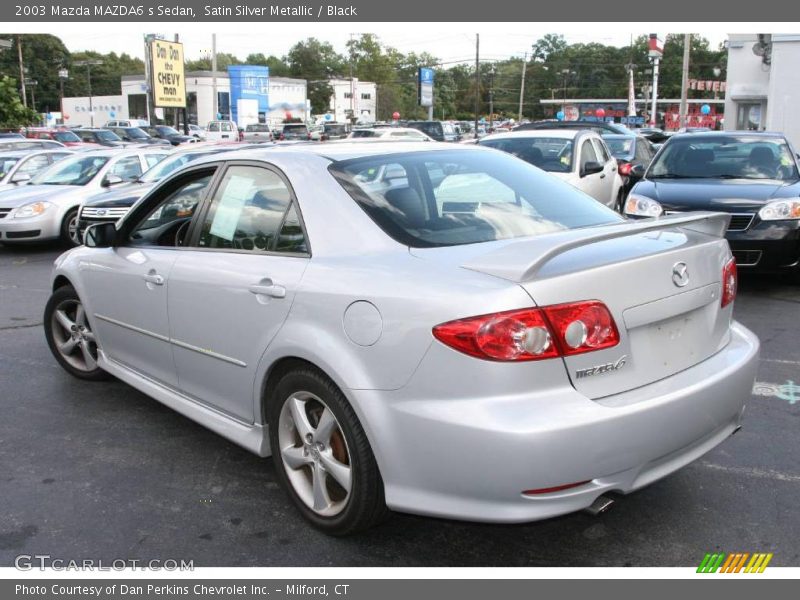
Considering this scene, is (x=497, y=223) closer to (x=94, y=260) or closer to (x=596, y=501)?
(x=596, y=501)

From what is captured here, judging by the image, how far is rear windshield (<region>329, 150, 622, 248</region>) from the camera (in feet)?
10.5

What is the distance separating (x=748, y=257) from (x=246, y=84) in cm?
7556

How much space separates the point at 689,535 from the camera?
10.4 ft

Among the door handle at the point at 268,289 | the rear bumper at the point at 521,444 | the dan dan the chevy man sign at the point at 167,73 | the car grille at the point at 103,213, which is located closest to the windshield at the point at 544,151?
the car grille at the point at 103,213

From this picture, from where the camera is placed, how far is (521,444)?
8.10ft

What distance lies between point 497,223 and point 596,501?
1.28m

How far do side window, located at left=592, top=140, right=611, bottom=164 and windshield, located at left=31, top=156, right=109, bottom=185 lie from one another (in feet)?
26.9

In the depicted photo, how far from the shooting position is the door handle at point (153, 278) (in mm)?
3973

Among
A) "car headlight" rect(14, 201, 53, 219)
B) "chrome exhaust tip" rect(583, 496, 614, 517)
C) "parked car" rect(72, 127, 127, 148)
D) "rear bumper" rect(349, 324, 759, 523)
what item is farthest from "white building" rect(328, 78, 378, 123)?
"chrome exhaust tip" rect(583, 496, 614, 517)

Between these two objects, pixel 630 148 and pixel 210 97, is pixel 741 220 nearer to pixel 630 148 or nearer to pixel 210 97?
pixel 630 148

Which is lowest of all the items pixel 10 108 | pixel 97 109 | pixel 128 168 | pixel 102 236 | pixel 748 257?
pixel 748 257

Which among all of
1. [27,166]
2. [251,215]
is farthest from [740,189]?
[27,166]

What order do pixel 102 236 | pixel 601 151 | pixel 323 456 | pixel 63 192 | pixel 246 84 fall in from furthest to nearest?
pixel 246 84 < pixel 63 192 < pixel 601 151 < pixel 102 236 < pixel 323 456
